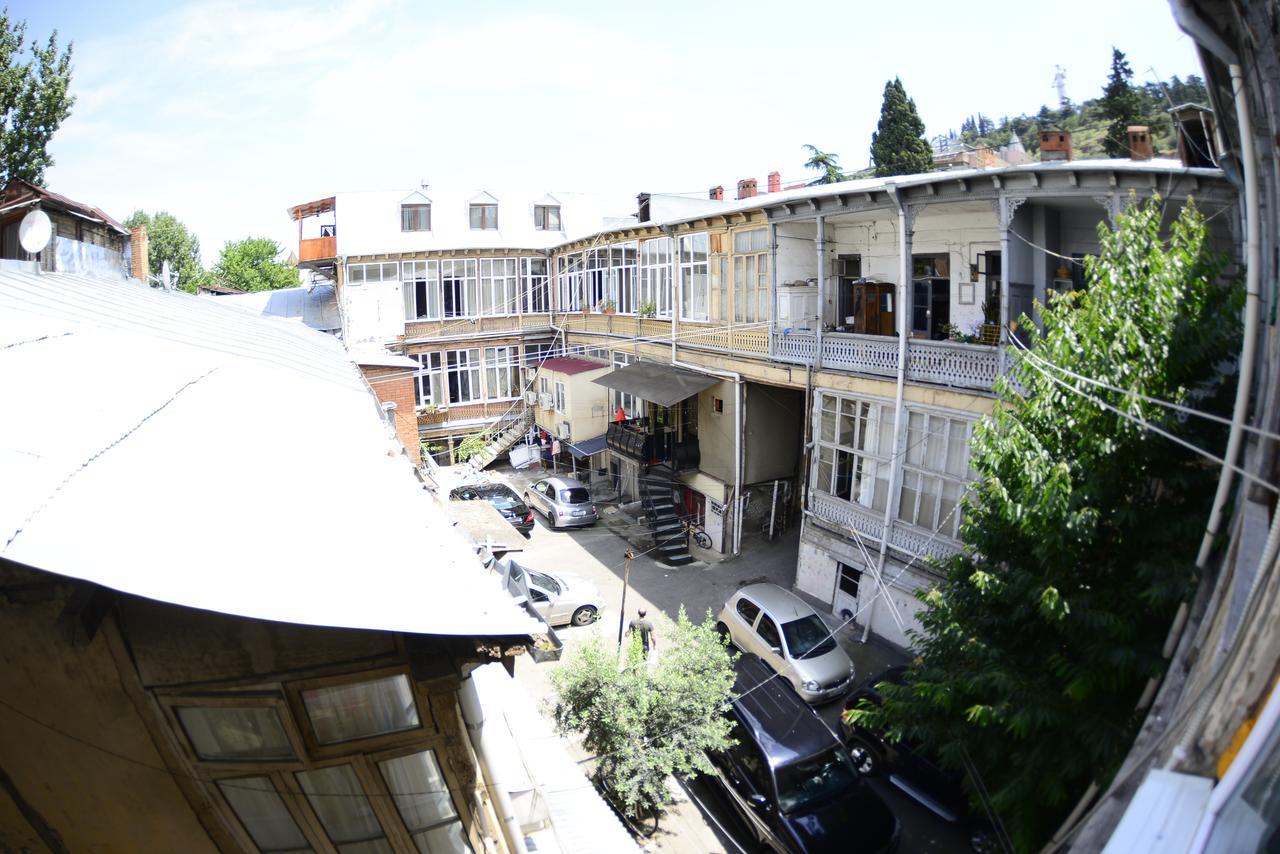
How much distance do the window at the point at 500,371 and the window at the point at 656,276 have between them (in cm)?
1140

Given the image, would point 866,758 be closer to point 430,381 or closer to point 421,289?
point 430,381

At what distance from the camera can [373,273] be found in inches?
1377

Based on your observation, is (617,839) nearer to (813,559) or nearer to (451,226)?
(813,559)

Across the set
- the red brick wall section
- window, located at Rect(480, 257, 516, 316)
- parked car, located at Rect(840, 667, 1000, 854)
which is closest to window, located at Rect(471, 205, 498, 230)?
window, located at Rect(480, 257, 516, 316)

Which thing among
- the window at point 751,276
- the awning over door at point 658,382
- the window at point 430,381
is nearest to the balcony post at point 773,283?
the window at point 751,276

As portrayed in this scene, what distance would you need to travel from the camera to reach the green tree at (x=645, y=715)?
37.4 feet

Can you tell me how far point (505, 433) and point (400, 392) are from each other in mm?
11938

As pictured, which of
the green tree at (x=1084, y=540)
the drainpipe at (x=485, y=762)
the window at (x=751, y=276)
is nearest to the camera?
Answer: the drainpipe at (x=485, y=762)

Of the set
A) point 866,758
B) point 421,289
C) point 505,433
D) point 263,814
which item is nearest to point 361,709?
point 263,814

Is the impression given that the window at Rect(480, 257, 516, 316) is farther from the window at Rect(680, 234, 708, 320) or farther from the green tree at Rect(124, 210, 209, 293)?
the green tree at Rect(124, 210, 209, 293)

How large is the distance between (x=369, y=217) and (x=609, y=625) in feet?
83.2

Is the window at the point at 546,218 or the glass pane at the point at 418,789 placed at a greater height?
the window at the point at 546,218

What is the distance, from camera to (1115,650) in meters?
7.02

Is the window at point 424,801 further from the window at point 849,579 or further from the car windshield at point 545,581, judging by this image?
the window at point 849,579
